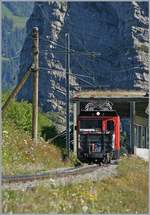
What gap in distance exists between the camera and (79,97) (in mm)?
40469

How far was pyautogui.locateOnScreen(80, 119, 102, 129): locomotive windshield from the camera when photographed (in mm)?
31344

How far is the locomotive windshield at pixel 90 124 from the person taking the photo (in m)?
31.3

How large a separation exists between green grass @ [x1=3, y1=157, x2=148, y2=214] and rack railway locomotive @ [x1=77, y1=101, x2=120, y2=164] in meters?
9.19

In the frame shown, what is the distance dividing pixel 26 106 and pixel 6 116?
112 inches

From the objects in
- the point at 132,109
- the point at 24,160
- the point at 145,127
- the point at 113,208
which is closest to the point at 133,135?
the point at 132,109

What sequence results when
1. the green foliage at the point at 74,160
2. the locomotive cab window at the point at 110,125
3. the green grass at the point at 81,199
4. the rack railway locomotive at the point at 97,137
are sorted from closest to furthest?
the green grass at the point at 81,199 < the rack railway locomotive at the point at 97,137 < the green foliage at the point at 74,160 < the locomotive cab window at the point at 110,125

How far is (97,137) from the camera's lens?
102 ft

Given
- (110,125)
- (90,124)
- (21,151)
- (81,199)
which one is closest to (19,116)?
(90,124)

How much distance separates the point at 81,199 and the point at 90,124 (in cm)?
1593

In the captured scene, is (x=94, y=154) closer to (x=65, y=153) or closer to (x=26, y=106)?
(x=65, y=153)

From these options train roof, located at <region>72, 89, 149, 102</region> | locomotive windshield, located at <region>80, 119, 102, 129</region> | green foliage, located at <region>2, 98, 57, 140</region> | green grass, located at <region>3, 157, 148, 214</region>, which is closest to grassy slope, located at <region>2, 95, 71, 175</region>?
green foliage, located at <region>2, 98, 57, 140</region>

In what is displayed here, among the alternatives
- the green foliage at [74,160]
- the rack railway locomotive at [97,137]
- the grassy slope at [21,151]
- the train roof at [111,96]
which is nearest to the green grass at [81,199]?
the grassy slope at [21,151]

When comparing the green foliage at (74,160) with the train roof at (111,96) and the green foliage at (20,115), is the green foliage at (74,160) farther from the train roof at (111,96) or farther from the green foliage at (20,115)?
the train roof at (111,96)

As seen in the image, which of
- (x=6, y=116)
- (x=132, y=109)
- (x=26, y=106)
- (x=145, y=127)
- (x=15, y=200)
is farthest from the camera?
(x=145, y=127)
